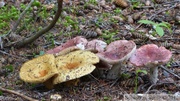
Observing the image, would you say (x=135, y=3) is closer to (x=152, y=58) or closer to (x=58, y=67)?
(x=152, y=58)

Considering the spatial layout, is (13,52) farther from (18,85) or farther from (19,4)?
(19,4)

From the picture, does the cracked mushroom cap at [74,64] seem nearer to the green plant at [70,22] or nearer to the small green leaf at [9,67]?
the small green leaf at [9,67]

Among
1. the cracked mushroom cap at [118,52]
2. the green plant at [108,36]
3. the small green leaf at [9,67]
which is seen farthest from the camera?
the green plant at [108,36]

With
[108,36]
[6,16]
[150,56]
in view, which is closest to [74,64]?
[150,56]

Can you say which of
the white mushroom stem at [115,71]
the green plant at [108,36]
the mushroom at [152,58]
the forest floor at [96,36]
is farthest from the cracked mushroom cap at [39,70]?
→ the green plant at [108,36]

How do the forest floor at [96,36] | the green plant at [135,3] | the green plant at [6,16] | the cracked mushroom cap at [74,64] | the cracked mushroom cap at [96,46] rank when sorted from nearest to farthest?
the cracked mushroom cap at [74,64] → the forest floor at [96,36] → the cracked mushroom cap at [96,46] → the green plant at [6,16] → the green plant at [135,3]

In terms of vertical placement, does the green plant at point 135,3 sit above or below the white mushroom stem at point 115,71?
above
